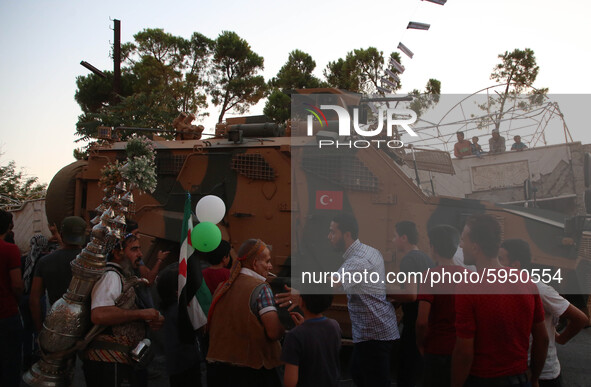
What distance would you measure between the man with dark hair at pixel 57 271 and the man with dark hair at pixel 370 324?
2.12 m

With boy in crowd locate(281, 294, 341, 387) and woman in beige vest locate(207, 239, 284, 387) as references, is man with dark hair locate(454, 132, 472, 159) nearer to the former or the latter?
woman in beige vest locate(207, 239, 284, 387)

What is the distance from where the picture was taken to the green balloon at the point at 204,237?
3.80 meters

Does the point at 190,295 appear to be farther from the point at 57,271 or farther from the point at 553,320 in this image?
→ the point at 553,320

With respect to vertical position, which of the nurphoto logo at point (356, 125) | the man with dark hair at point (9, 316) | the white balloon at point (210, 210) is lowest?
the man with dark hair at point (9, 316)

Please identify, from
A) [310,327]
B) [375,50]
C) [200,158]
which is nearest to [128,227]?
[310,327]

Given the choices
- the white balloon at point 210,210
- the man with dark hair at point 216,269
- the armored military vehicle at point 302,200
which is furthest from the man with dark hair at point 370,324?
the armored military vehicle at point 302,200

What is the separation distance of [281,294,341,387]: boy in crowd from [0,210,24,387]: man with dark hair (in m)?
2.66

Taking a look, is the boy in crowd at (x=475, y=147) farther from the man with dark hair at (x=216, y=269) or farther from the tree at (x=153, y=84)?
the tree at (x=153, y=84)

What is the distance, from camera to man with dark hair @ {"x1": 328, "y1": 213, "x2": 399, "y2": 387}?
12.4ft

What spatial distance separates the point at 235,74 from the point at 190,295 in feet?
79.1

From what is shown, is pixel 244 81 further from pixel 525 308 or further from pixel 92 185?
pixel 525 308

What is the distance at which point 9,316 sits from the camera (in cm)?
429

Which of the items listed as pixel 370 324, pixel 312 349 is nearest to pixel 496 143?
pixel 370 324

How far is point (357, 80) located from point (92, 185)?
18.9 meters
